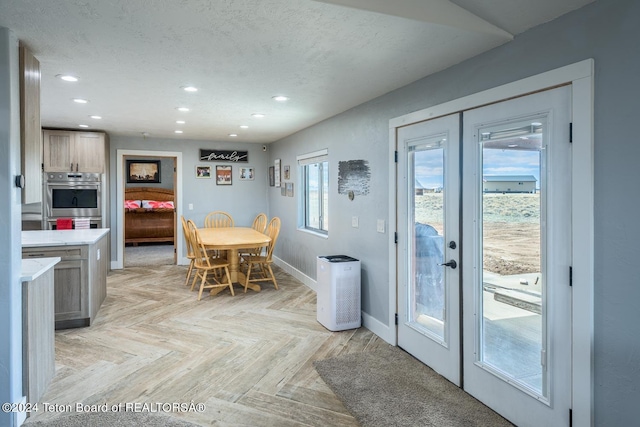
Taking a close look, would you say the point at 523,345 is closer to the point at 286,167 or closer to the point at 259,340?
the point at 259,340

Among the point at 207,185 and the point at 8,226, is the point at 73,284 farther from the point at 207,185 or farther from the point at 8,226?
the point at 207,185

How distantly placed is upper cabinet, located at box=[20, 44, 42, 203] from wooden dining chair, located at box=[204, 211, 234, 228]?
4358 mm

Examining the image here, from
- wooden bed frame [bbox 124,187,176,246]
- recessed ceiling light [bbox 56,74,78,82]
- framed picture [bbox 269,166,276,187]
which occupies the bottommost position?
wooden bed frame [bbox 124,187,176,246]

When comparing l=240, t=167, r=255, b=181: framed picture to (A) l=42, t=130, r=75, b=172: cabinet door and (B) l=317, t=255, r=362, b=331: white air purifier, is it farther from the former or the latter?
(B) l=317, t=255, r=362, b=331: white air purifier

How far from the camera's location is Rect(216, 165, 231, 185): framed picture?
7.36 m

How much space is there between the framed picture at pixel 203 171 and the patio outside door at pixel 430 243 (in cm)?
474

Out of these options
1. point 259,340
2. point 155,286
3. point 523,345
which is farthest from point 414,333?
point 155,286

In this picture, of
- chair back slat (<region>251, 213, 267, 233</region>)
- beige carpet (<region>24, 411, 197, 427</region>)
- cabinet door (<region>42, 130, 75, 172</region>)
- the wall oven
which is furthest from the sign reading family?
beige carpet (<region>24, 411, 197, 427</region>)

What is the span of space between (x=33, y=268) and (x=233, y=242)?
8.38 feet

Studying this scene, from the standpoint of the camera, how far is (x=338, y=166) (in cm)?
464

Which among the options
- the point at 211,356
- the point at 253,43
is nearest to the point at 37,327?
the point at 211,356

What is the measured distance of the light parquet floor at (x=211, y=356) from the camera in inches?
101

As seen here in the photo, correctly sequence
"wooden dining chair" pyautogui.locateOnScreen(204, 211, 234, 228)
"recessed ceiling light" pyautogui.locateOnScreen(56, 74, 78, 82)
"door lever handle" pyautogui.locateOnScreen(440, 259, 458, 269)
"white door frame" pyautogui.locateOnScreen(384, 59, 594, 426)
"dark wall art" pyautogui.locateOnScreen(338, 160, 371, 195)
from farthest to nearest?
"wooden dining chair" pyautogui.locateOnScreen(204, 211, 234, 228) < "dark wall art" pyautogui.locateOnScreen(338, 160, 371, 195) < "recessed ceiling light" pyautogui.locateOnScreen(56, 74, 78, 82) < "door lever handle" pyautogui.locateOnScreen(440, 259, 458, 269) < "white door frame" pyautogui.locateOnScreen(384, 59, 594, 426)

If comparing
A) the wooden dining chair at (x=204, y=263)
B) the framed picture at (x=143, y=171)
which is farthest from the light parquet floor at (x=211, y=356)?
the framed picture at (x=143, y=171)
